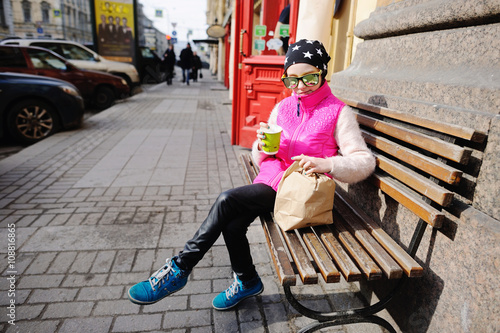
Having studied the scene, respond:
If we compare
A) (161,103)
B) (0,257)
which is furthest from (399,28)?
(161,103)

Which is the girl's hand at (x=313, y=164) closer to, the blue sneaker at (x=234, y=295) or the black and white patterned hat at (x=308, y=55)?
the black and white patterned hat at (x=308, y=55)

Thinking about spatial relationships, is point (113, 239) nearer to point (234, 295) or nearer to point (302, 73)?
→ point (234, 295)

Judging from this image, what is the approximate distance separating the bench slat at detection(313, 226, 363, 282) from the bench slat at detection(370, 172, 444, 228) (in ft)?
1.27

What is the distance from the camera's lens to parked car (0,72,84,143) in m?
5.93

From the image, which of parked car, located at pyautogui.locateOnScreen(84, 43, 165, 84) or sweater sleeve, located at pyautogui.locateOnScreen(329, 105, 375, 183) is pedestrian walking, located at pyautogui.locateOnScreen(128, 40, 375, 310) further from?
parked car, located at pyautogui.locateOnScreen(84, 43, 165, 84)

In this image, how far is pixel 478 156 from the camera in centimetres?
146

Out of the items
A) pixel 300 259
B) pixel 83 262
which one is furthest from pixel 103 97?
pixel 300 259

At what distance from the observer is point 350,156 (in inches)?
76.7

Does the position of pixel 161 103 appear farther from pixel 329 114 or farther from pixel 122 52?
pixel 329 114

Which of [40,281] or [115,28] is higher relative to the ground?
[115,28]

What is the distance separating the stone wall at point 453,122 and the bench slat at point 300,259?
613 millimetres

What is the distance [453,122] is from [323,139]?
2.33 ft

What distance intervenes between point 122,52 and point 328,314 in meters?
15.5

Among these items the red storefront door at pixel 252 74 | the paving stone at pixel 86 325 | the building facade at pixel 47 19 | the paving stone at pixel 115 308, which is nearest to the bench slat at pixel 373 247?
the paving stone at pixel 115 308
